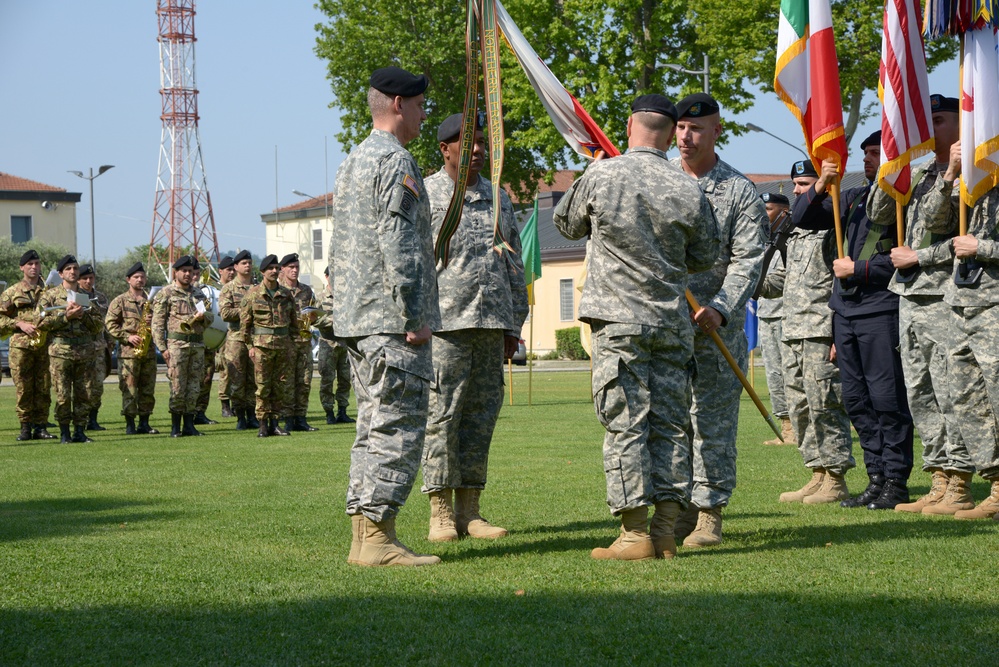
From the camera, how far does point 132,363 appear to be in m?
17.7

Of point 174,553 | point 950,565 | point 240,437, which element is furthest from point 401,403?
point 240,437

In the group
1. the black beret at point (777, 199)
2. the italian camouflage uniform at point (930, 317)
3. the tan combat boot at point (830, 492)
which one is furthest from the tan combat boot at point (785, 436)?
the italian camouflage uniform at point (930, 317)

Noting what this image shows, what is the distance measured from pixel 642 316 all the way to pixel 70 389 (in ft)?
38.9

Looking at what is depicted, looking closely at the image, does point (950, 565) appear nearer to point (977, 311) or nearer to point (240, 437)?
point (977, 311)

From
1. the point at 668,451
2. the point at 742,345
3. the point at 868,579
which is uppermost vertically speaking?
the point at 742,345

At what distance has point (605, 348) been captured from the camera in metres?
6.41

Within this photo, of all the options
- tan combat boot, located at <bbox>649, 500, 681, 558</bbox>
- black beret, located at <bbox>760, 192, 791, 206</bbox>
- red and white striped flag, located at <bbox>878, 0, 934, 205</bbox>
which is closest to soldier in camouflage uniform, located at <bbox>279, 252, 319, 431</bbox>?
black beret, located at <bbox>760, 192, 791, 206</bbox>

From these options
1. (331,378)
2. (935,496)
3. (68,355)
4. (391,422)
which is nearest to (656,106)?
(391,422)

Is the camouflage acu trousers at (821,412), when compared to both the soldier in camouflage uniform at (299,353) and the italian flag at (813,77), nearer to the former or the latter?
the italian flag at (813,77)

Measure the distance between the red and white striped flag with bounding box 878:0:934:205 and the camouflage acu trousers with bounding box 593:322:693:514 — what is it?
8.75ft

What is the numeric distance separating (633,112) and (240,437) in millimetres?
11085

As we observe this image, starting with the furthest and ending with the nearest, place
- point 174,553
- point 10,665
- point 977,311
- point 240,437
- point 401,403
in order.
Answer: point 240,437 → point 977,311 → point 174,553 → point 401,403 → point 10,665

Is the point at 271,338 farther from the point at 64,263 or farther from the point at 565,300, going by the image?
the point at 565,300

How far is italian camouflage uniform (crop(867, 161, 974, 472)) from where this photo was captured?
8.15m
